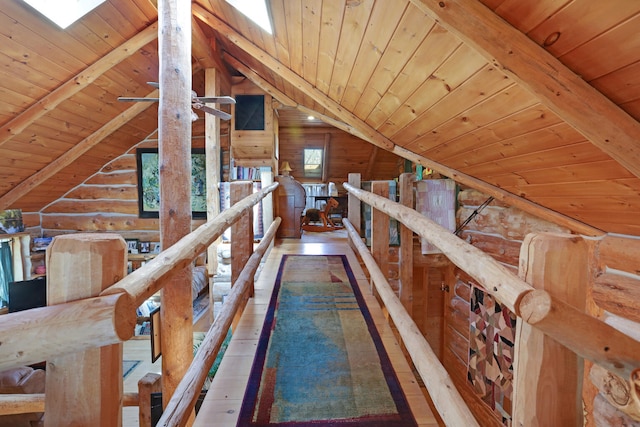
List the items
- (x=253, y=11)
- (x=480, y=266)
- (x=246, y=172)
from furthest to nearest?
(x=246, y=172) → (x=253, y=11) → (x=480, y=266)

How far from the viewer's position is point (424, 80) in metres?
2.10

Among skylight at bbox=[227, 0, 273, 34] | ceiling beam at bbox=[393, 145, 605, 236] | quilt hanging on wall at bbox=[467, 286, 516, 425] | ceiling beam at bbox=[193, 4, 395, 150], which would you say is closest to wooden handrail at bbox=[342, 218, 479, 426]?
ceiling beam at bbox=[393, 145, 605, 236]

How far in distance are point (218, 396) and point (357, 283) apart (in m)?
1.64

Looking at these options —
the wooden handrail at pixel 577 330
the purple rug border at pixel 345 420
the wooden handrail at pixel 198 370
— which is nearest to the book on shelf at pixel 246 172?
the purple rug border at pixel 345 420

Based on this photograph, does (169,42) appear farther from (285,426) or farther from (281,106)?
(281,106)

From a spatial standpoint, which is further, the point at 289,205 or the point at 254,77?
the point at 254,77

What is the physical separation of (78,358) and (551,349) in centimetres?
93

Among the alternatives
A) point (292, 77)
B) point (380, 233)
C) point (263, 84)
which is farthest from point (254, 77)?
point (380, 233)

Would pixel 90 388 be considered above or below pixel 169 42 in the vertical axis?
below

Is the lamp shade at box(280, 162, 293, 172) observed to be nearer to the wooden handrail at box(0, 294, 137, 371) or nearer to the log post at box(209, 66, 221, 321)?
the log post at box(209, 66, 221, 321)

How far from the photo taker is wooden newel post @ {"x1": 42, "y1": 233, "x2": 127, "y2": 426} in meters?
0.58

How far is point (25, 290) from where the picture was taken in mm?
3928

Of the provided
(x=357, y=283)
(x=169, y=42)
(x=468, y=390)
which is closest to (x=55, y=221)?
(x=169, y=42)

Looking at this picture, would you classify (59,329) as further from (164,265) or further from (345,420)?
(345,420)
